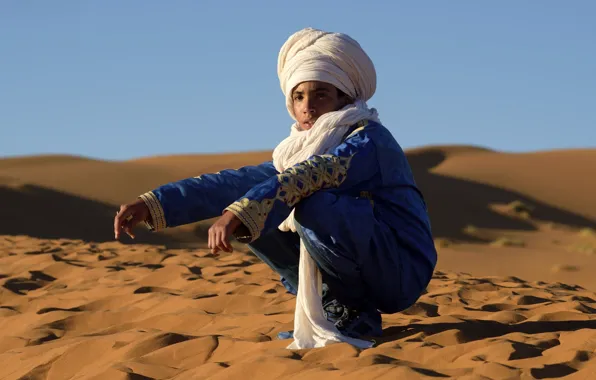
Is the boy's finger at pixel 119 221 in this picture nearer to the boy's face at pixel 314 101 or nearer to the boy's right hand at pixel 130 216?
the boy's right hand at pixel 130 216

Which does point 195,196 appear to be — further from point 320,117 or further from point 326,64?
point 326,64

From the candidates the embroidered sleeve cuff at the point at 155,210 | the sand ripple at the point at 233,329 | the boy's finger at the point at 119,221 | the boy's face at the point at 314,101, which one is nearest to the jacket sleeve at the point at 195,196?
the embroidered sleeve cuff at the point at 155,210

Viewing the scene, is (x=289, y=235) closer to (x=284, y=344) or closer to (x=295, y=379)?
(x=284, y=344)

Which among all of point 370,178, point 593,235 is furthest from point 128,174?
point 370,178

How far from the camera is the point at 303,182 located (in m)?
3.55

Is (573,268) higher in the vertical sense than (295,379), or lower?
lower

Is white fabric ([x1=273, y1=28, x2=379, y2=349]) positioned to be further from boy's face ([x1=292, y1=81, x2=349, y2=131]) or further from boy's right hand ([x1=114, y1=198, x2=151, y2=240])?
boy's right hand ([x1=114, y1=198, x2=151, y2=240])

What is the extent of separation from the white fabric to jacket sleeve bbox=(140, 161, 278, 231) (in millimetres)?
184

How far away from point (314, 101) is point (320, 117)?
15 cm

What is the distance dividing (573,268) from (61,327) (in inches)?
393

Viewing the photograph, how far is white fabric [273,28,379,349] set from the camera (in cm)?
386

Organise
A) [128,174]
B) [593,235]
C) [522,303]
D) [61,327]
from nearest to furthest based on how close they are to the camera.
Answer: [61,327]
[522,303]
[593,235]
[128,174]

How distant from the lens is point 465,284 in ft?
23.4

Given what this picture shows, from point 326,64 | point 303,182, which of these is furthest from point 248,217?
point 326,64
